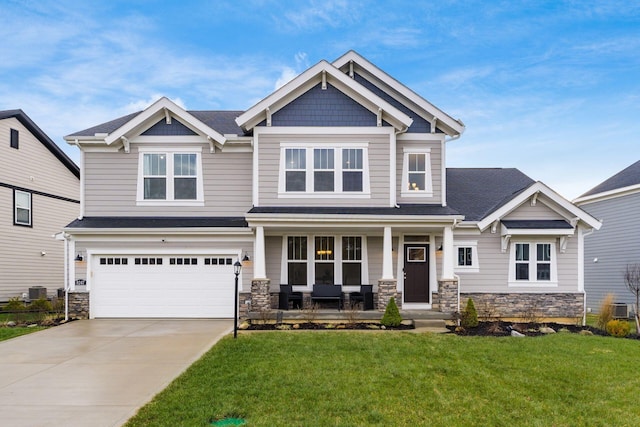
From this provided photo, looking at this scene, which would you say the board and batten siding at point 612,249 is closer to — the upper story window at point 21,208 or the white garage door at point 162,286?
the white garage door at point 162,286

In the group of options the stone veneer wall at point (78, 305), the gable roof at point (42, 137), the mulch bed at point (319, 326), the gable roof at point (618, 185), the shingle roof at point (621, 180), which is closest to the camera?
the mulch bed at point (319, 326)

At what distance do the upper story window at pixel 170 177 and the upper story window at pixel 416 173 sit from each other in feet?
21.9

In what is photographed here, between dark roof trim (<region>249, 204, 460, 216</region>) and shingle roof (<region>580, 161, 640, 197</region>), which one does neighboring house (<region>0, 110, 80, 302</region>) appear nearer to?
dark roof trim (<region>249, 204, 460, 216</region>)

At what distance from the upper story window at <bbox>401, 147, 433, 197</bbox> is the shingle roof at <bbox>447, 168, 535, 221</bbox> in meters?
1.62

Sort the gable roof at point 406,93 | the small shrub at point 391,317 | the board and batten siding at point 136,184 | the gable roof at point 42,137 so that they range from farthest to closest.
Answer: the gable roof at point 42,137, the board and batten siding at point 136,184, the gable roof at point 406,93, the small shrub at point 391,317

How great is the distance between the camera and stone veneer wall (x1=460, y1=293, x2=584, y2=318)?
14875 mm

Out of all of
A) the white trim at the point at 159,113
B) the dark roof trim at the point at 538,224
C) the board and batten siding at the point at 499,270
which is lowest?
the board and batten siding at the point at 499,270

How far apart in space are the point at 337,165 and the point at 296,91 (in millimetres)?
2644

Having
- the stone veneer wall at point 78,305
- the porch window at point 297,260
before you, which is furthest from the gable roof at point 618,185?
the stone veneer wall at point 78,305

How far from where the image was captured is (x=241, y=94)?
2238cm

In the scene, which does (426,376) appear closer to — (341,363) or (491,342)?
(341,363)

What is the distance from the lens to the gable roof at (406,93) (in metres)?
14.9

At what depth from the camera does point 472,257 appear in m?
15.3

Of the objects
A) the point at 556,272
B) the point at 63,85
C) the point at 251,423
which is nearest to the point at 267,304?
the point at 251,423
